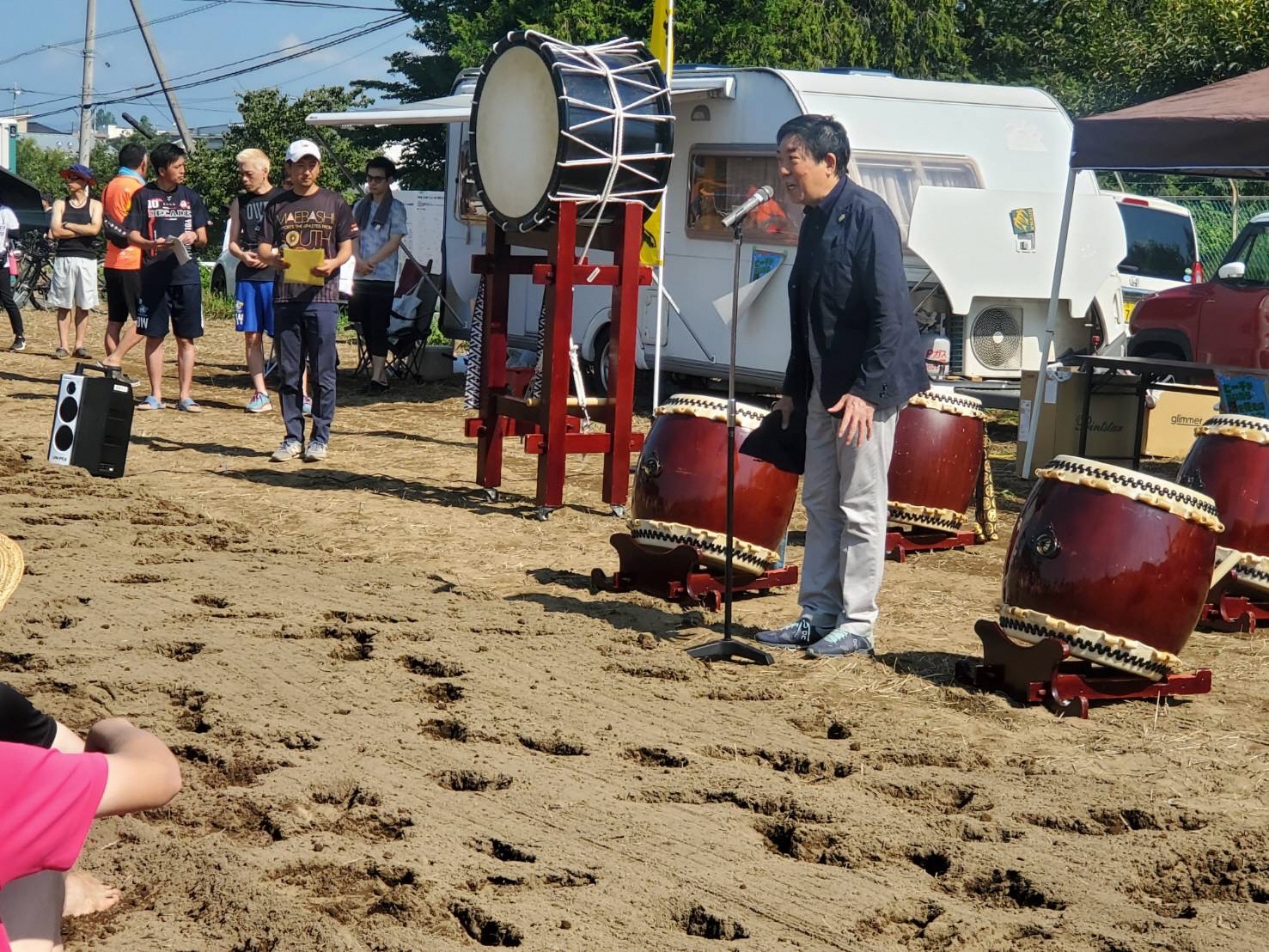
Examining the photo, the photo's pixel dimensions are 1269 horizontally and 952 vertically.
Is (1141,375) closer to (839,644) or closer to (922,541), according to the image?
(922,541)

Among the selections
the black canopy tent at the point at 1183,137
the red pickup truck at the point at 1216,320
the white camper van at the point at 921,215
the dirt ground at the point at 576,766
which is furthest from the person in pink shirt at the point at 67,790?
the red pickup truck at the point at 1216,320

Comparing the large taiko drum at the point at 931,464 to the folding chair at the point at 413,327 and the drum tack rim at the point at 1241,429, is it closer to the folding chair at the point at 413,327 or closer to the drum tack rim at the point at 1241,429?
the drum tack rim at the point at 1241,429

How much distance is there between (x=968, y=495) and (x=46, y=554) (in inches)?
186

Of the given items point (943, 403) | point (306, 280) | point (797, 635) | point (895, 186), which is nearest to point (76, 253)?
point (306, 280)

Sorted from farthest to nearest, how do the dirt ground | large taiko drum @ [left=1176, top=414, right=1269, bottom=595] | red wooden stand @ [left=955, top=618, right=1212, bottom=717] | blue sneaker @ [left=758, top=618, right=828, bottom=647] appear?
large taiko drum @ [left=1176, top=414, right=1269, bottom=595], blue sneaker @ [left=758, top=618, right=828, bottom=647], red wooden stand @ [left=955, top=618, right=1212, bottom=717], the dirt ground

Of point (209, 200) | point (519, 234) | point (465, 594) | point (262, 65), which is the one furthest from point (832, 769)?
point (262, 65)

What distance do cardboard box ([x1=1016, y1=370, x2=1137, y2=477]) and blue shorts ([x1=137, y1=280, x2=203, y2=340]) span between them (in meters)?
6.17

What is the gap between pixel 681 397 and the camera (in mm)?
7039

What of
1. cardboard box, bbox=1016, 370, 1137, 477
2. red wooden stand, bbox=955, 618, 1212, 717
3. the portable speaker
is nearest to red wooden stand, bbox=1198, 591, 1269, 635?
red wooden stand, bbox=955, 618, 1212, 717

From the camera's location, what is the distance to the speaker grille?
481 inches

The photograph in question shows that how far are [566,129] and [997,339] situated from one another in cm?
537

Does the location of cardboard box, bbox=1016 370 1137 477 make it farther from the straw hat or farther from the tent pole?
the straw hat

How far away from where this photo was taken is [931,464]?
8133 millimetres

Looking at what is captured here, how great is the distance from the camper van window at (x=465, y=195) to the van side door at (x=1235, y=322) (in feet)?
23.1
